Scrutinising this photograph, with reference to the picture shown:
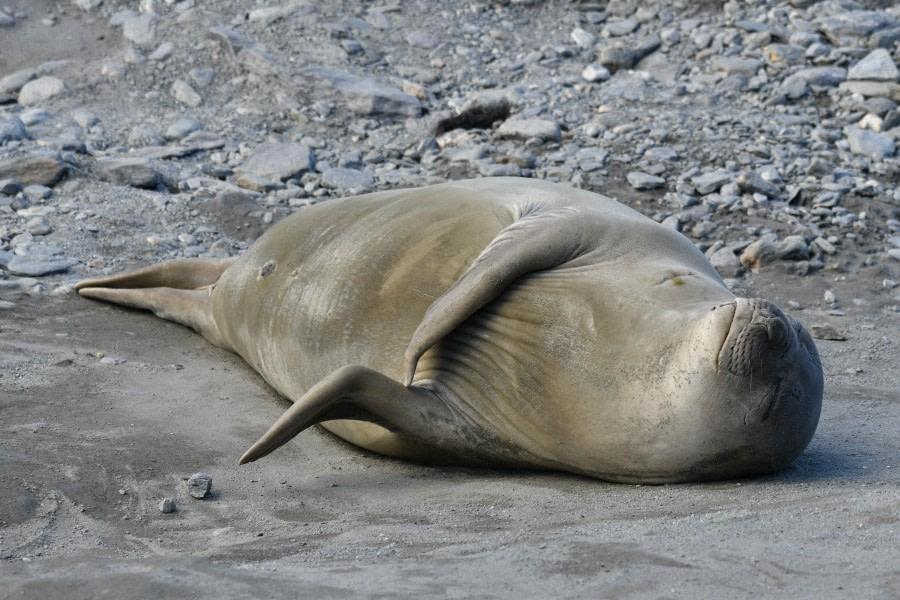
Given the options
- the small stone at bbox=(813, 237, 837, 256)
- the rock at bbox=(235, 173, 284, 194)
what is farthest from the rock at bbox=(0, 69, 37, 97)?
the small stone at bbox=(813, 237, 837, 256)

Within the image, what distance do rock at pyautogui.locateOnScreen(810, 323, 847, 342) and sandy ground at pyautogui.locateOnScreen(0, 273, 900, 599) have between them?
0.74m

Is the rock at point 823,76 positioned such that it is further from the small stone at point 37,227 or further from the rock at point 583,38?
the small stone at point 37,227

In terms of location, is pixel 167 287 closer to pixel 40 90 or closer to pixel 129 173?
pixel 129 173

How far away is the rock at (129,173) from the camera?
709cm

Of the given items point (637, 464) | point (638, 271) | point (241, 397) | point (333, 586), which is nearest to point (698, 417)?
point (637, 464)

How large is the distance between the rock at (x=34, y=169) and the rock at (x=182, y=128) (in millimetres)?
1258

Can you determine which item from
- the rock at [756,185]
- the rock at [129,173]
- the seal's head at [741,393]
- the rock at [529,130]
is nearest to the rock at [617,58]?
the rock at [529,130]

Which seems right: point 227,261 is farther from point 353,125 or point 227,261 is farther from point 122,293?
point 353,125

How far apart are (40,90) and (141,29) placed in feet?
3.65

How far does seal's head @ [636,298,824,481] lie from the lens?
10.8 feet

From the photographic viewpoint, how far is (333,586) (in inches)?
104

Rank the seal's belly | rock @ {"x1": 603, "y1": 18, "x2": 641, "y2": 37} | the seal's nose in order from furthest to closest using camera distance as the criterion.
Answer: rock @ {"x1": 603, "y1": 18, "x2": 641, "y2": 37}, the seal's belly, the seal's nose

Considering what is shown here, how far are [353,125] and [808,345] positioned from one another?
535 cm

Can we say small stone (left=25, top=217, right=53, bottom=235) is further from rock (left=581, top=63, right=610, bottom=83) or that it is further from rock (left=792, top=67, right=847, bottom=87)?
rock (left=792, top=67, right=847, bottom=87)
